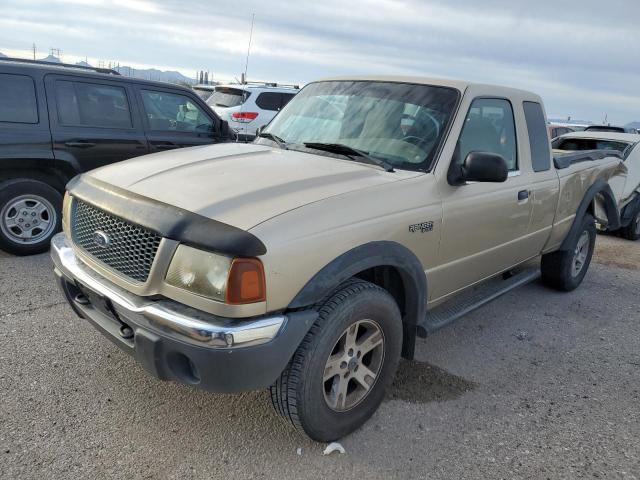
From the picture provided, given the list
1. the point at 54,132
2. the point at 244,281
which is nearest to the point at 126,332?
the point at 244,281

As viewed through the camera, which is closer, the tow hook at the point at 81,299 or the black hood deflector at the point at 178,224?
the black hood deflector at the point at 178,224

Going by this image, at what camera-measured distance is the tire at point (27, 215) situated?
5.18 m

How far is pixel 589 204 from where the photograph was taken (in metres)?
5.34

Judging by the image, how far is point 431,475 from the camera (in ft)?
8.56

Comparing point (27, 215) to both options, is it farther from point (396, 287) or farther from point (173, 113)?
point (396, 287)

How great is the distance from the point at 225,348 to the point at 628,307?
4.66 meters

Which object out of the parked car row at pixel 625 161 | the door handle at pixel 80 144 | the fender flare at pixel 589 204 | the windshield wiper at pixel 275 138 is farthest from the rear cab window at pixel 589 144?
the door handle at pixel 80 144

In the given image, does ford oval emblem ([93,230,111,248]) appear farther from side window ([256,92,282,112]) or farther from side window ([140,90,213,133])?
side window ([256,92,282,112])

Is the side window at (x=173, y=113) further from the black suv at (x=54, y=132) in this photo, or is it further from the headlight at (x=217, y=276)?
the headlight at (x=217, y=276)

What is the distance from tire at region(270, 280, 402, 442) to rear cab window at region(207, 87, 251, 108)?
9.53 m

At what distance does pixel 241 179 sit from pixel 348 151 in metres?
0.86

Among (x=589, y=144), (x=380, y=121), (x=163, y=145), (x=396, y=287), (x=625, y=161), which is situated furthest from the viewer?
(x=589, y=144)

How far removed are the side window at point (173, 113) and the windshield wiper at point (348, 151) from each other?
3.26 metres

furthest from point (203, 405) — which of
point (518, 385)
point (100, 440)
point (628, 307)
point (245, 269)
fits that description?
point (628, 307)
